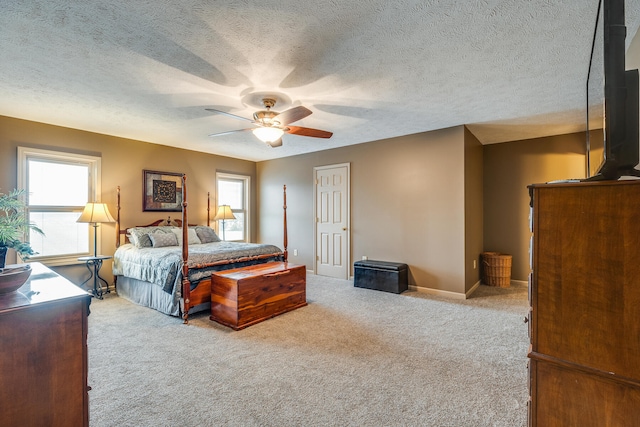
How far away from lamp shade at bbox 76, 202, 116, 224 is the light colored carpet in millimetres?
1270

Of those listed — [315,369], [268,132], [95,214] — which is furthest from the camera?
[95,214]

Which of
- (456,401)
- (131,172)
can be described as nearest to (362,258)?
(456,401)

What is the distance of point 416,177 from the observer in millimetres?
4758

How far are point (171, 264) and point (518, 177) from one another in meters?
5.43

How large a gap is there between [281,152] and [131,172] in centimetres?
261

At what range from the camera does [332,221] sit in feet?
18.9

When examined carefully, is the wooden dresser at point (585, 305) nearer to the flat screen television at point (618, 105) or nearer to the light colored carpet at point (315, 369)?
the flat screen television at point (618, 105)

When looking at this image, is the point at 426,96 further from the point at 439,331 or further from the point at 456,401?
the point at 456,401

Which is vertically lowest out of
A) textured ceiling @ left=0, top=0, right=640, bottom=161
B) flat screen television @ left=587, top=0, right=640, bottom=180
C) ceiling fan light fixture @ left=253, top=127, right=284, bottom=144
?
flat screen television @ left=587, top=0, right=640, bottom=180

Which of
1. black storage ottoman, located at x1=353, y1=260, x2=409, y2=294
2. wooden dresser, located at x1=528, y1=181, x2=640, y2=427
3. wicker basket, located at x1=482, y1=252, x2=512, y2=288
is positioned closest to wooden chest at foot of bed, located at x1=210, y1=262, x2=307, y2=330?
black storage ottoman, located at x1=353, y1=260, x2=409, y2=294

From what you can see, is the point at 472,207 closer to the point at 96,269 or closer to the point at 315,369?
the point at 315,369

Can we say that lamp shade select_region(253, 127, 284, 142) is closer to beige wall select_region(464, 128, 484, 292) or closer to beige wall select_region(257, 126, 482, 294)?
beige wall select_region(257, 126, 482, 294)

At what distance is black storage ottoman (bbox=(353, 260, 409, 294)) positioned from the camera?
456 centimetres

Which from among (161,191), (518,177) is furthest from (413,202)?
(161,191)
